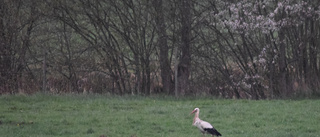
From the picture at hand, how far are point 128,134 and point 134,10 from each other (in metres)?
12.4

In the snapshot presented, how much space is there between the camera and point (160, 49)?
23.9 meters

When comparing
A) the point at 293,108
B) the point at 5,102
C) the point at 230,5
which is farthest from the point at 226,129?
the point at 230,5

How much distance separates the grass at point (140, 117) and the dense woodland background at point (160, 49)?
161 inches

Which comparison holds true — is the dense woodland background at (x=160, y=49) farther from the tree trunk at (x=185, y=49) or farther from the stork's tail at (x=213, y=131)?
the stork's tail at (x=213, y=131)

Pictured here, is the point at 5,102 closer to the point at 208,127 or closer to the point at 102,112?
the point at 102,112

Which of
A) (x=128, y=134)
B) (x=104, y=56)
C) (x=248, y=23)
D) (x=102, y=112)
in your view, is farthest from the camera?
(x=104, y=56)

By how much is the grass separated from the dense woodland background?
13.4ft

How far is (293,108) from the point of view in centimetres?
1639

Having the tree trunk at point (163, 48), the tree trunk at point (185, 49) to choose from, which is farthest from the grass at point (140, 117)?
the tree trunk at point (163, 48)

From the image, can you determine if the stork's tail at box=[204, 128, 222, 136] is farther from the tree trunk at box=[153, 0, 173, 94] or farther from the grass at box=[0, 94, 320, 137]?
the tree trunk at box=[153, 0, 173, 94]

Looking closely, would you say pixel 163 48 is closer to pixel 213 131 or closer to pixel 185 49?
pixel 185 49

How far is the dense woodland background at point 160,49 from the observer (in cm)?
2255

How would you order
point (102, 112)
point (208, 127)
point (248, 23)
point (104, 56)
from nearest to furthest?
1. point (208, 127)
2. point (102, 112)
3. point (248, 23)
4. point (104, 56)

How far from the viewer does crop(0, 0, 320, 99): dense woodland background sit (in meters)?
22.5
